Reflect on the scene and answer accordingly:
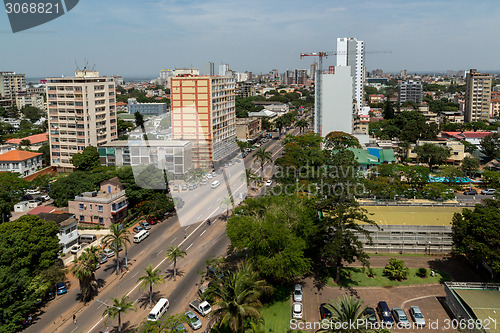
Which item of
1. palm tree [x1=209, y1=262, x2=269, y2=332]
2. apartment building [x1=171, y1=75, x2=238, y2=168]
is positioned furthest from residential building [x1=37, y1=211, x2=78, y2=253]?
apartment building [x1=171, y1=75, x2=238, y2=168]

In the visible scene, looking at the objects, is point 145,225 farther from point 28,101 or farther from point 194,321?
point 28,101

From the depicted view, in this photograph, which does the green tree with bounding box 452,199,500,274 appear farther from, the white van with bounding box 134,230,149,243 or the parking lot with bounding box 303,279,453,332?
the white van with bounding box 134,230,149,243

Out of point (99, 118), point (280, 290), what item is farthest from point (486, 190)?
point (99, 118)

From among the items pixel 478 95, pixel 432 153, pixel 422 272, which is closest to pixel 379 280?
pixel 422 272

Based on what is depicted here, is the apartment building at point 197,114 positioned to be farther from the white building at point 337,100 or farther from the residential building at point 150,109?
the residential building at point 150,109

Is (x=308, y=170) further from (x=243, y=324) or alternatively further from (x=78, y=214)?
(x=243, y=324)

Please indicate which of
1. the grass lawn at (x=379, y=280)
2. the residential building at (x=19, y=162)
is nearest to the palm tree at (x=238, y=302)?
the grass lawn at (x=379, y=280)

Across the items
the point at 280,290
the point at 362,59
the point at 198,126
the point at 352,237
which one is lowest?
the point at 280,290

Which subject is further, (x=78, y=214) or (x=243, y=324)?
(x=78, y=214)
